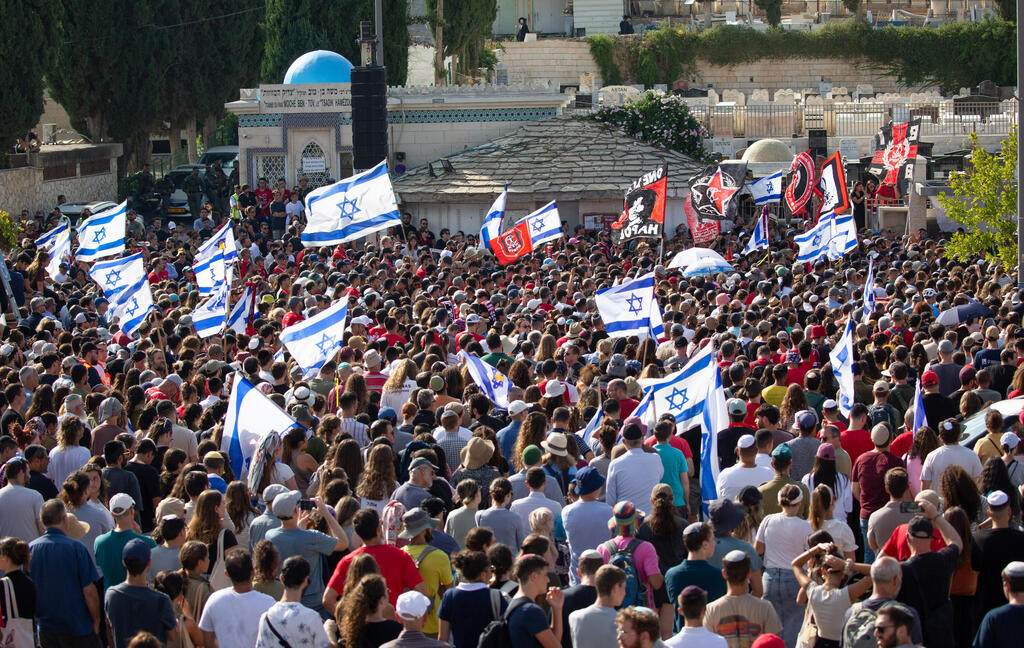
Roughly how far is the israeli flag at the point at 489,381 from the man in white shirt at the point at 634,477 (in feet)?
9.96

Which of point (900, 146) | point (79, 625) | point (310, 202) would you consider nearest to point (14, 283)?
point (310, 202)

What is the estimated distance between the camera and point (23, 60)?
33.3m

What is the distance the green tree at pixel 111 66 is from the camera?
1512 inches

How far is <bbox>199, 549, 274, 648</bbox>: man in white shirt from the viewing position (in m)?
→ 7.15

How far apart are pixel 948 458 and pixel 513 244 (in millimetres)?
12359

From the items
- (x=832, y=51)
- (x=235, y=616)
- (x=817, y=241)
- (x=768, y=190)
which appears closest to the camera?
(x=235, y=616)

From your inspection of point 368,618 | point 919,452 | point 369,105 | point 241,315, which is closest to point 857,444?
point 919,452

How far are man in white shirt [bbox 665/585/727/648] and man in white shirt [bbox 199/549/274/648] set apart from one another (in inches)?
83.2

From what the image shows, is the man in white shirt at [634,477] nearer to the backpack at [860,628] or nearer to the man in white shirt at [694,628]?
the backpack at [860,628]

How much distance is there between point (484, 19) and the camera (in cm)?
4362

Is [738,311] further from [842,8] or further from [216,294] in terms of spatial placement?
[842,8]

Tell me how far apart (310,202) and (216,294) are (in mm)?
3121

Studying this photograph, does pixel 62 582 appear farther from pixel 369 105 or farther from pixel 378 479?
pixel 369 105

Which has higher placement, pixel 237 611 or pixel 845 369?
pixel 845 369
